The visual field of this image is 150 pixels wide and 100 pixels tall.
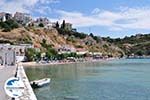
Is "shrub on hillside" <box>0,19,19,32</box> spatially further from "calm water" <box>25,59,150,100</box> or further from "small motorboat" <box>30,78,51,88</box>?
"small motorboat" <box>30,78,51,88</box>

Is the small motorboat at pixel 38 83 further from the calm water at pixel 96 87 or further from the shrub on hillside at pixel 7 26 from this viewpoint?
the shrub on hillside at pixel 7 26

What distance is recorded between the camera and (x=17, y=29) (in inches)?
7397

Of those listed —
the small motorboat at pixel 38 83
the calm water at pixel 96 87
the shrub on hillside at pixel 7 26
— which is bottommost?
the calm water at pixel 96 87

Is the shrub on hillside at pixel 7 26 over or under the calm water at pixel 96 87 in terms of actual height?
over

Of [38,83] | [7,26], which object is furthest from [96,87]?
[7,26]

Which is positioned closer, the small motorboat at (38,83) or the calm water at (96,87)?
the calm water at (96,87)

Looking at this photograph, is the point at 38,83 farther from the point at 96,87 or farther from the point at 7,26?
the point at 7,26

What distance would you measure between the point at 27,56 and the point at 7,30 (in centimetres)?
4679

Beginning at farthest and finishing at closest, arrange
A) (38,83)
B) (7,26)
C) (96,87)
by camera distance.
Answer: (7,26) → (96,87) → (38,83)

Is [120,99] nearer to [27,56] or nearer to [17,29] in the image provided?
[27,56]

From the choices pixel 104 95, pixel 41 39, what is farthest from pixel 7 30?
pixel 104 95

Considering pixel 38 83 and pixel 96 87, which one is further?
pixel 96 87

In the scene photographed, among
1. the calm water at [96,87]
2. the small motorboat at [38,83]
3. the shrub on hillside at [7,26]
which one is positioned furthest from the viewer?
the shrub on hillside at [7,26]

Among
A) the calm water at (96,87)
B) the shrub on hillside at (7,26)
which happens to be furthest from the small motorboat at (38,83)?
the shrub on hillside at (7,26)
